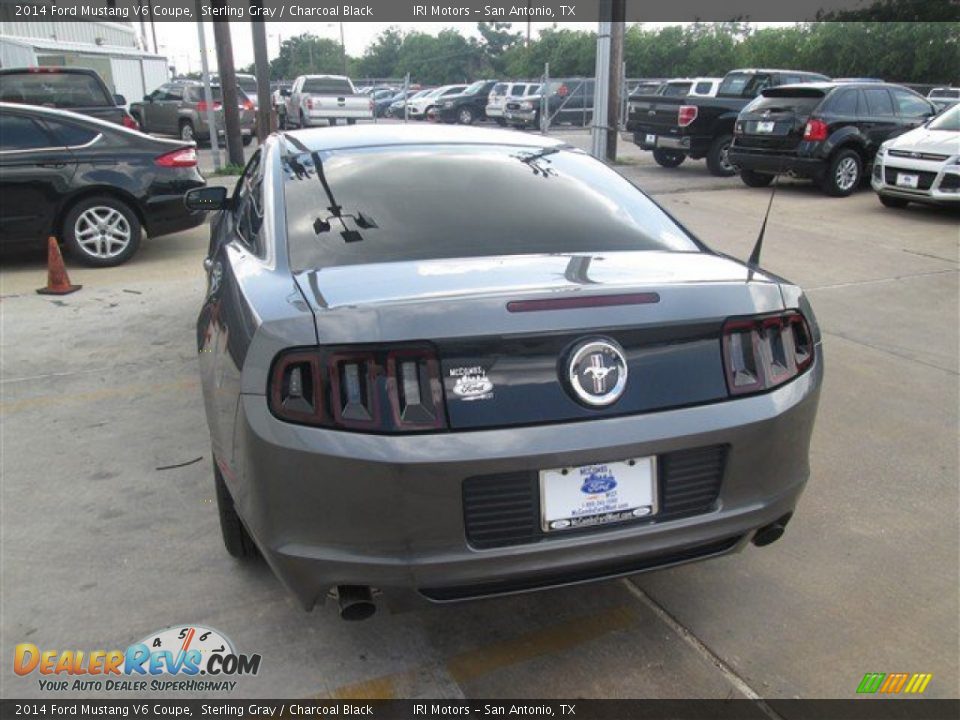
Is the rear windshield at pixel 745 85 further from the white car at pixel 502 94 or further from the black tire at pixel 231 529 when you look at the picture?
the black tire at pixel 231 529

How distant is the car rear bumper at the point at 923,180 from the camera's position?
9633mm

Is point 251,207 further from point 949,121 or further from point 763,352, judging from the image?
point 949,121

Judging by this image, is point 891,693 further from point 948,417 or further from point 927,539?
point 948,417

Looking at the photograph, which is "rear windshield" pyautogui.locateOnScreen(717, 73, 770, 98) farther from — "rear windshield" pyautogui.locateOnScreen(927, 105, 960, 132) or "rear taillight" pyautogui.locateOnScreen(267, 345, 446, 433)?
"rear taillight" pyautogui.locateOnScreen(267, 345, 446, 433)

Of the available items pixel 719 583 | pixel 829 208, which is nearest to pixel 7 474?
pixel 719 583

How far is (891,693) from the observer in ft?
7.89

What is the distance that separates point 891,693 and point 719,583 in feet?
2.15

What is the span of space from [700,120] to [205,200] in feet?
39.4

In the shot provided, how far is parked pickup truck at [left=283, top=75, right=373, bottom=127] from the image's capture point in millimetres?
20562

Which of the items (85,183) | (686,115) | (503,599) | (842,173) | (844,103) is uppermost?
(844,103)

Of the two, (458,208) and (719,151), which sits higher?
(458,208)

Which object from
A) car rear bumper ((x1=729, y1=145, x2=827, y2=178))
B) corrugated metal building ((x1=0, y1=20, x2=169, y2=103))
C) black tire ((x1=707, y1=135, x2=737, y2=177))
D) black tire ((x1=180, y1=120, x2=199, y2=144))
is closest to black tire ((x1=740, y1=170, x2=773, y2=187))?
car rear bumper ((x1=729, y1=145, x2=827, y2=178))

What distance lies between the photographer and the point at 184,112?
2108cm

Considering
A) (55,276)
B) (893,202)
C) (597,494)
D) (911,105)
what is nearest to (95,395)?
(55,276)
